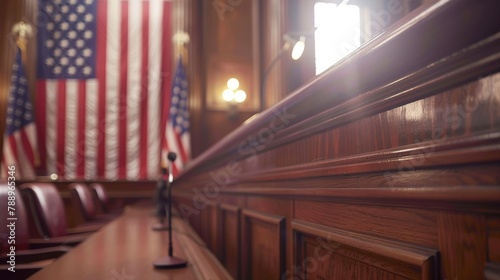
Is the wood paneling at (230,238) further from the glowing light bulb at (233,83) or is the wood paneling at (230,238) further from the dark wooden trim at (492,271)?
the glowing light bulb at (233,83)

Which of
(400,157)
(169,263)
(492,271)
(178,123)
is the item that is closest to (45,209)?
(169,263)

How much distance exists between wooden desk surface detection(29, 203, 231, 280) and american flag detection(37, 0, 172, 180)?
4.66 m

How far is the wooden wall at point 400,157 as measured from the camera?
0.50m

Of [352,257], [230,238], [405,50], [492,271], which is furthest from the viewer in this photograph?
[230,238]

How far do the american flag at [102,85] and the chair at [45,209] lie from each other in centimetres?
413

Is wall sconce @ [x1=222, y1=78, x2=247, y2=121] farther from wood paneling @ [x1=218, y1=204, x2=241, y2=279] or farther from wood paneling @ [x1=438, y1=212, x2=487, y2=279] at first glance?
wood paneling @ [x1=438, y1=212, x2=487, y2=279]

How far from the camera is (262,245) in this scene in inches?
55.4

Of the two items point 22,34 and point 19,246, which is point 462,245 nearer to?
point 19,246

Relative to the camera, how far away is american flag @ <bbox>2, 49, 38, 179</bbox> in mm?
6332

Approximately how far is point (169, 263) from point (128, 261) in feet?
0.68

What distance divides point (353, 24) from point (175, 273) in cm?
311

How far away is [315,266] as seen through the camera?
993mm

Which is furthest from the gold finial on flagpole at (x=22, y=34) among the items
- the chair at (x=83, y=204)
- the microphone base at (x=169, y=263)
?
the microphone base at (x=169, y=263)

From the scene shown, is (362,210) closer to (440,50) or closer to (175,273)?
(440,50)
